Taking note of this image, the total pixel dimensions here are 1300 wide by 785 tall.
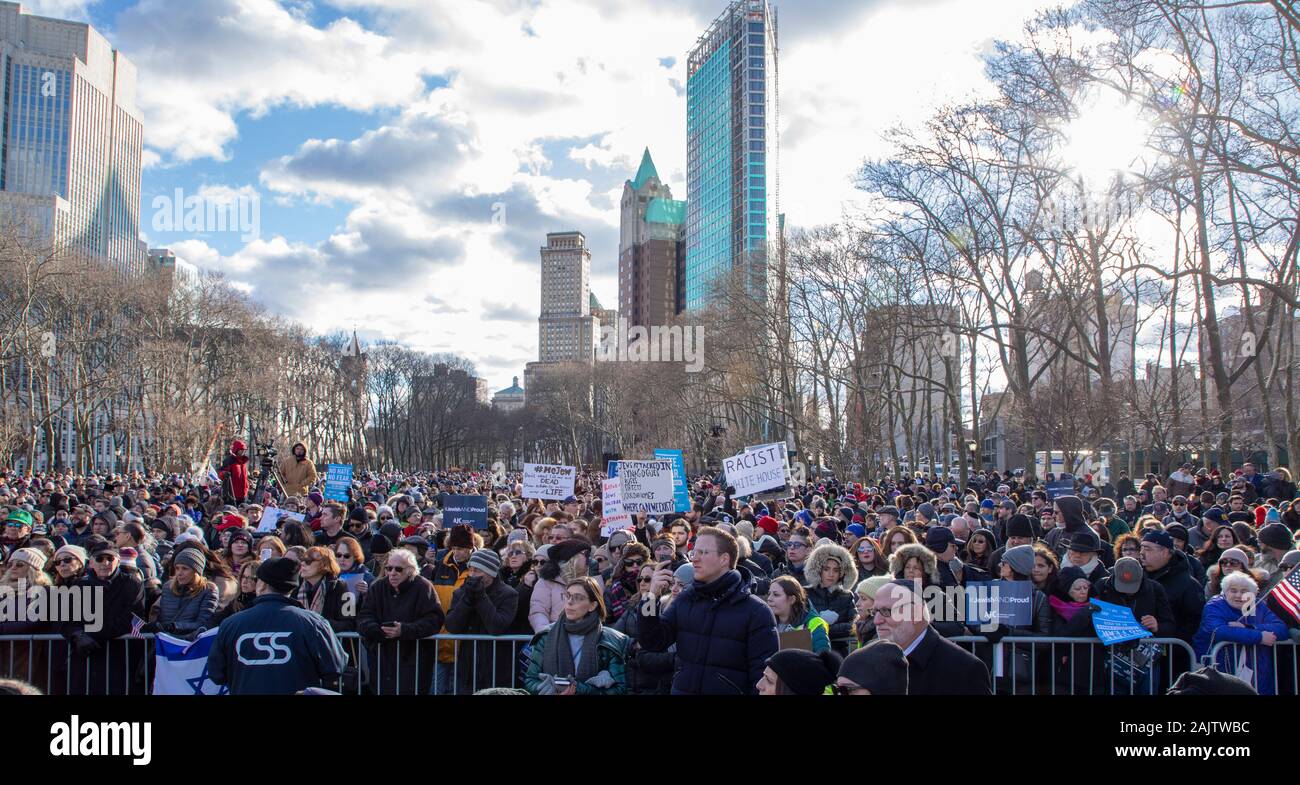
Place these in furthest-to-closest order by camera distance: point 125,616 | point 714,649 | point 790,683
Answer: point 125,616
point 714,649
point 790,683

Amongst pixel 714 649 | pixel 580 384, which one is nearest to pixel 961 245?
pixel 714 649

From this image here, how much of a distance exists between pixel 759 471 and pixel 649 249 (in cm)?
15077

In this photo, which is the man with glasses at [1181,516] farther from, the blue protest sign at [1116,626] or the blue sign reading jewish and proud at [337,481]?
the blue sign reading jewish and proud at [337,481]

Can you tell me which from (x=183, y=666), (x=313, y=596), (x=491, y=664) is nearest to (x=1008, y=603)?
(x=491, y=664)

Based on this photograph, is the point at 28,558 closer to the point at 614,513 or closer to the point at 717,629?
the point at 717,629

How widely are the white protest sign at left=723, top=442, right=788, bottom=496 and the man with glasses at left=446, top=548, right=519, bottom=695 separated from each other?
764 cm

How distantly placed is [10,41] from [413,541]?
96.2m

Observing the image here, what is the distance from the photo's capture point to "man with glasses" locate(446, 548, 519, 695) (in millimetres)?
6902

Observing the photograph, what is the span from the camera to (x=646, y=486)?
40.9 feet

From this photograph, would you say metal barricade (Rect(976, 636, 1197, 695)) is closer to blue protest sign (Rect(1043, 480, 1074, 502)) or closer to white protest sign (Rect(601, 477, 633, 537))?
white protest sign (Rect(601, 477, 633, 537))

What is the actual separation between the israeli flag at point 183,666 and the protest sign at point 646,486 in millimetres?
6604
